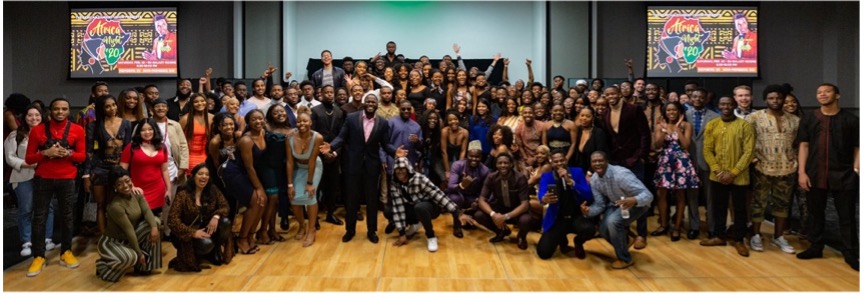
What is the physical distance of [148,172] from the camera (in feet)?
15.9

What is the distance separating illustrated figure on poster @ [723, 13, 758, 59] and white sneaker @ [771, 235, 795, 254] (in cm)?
733

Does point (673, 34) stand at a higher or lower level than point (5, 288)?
higher

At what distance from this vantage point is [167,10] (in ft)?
38.3

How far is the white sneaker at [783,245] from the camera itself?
5273 millimetres

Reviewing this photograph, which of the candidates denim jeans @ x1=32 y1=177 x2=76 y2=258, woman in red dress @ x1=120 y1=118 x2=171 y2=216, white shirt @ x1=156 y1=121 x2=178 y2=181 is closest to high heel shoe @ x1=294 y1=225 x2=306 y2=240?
white shirt @ x1=156 y1=121 x2=178 y2=181

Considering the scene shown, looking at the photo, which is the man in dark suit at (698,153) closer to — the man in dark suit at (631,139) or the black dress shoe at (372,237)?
the man in dark suit at (631,139)

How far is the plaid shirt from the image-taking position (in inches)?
220

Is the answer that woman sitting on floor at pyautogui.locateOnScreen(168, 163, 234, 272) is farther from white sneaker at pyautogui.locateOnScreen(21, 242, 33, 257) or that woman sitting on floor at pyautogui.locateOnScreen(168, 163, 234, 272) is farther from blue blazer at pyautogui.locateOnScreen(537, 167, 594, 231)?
blue blazer at pyautogui.locateOnScreen(537, 167, 594, 231)

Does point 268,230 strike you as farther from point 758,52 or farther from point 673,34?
point 758,52

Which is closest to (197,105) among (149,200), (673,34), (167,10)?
(149,200)

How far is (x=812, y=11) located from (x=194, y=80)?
454 inches

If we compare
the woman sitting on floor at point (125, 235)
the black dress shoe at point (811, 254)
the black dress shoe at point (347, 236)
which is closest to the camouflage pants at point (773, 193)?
the black dress shoe at point (811, 254)

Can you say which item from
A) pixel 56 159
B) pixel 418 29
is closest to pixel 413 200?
pixel 56 159

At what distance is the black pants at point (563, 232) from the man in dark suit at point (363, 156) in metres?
1.54
